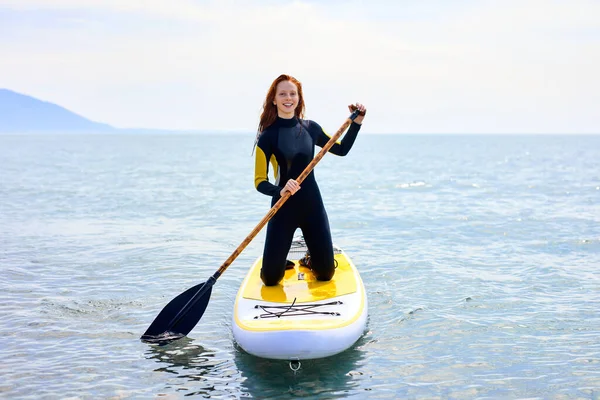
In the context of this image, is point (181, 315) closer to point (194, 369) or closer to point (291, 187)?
point (194, 369)

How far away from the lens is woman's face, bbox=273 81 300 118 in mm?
6793

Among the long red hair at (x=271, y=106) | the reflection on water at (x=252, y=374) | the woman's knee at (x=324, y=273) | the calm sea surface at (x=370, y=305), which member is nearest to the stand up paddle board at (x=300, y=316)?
the woman's knee at (x=324, y=273)

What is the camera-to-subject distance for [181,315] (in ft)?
23.2

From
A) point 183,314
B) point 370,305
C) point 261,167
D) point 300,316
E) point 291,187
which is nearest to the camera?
point 300,316

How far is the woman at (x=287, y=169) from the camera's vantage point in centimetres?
673

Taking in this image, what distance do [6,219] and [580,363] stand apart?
14146 millimetres

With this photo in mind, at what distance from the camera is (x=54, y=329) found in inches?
304

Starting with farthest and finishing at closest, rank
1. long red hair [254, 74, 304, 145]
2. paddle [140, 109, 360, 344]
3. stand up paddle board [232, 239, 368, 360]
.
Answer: paddle [140, 109, 360, 344], long red hair [254, 74, 304, 145], stand up paddle board [232, 239, 368, 360]

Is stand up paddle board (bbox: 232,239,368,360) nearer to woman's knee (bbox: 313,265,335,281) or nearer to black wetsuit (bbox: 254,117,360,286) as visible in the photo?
woman's knee (bbox: 313,265,335,281)

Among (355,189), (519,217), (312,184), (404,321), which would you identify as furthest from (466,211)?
(312,184)

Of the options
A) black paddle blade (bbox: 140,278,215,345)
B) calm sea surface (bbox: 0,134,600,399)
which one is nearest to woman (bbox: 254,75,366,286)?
black paddle blade (bbox: 140,278,215,345)

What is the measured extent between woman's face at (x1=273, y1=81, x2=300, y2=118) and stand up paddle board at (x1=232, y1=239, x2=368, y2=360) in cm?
178

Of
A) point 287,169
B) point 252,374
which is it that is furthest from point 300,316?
point 287,169

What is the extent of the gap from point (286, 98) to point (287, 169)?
0.70 meters
